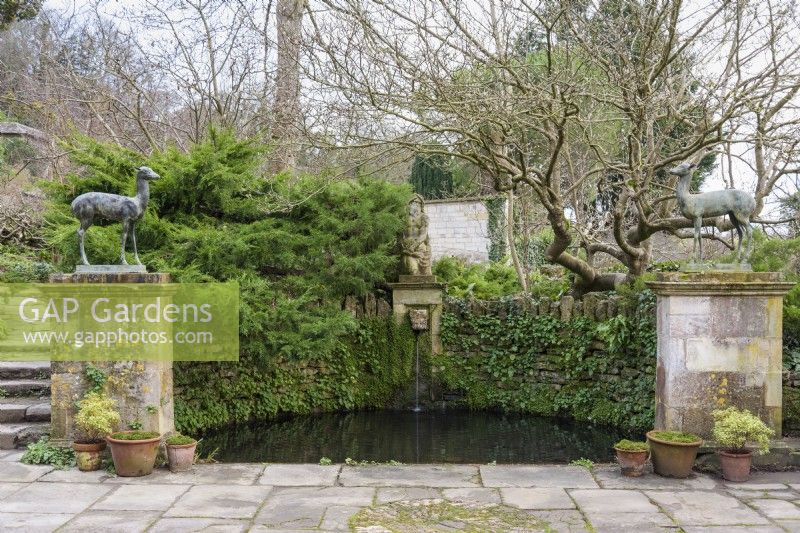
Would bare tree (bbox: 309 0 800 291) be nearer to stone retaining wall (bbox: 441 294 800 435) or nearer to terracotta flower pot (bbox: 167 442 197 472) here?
stone retaining wall (bbox: 441 294 800 435)

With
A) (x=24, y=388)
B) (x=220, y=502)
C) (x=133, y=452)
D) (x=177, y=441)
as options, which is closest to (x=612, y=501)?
(x=220, y=502)

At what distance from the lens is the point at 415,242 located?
29.8ft

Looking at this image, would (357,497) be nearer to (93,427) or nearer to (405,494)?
(405,494)

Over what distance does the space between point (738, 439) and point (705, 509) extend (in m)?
0.88

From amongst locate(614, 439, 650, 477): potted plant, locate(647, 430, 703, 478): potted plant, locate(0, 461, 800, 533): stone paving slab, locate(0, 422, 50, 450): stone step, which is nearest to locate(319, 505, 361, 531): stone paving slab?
locate(0, 461, 800, 533): stone paving slab

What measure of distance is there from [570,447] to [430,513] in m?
3.39

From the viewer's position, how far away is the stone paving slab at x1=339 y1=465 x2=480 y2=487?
15.4 feet

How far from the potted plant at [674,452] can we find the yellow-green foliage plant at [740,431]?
6.9 inches

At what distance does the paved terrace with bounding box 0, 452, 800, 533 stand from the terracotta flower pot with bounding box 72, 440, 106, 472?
8 cm

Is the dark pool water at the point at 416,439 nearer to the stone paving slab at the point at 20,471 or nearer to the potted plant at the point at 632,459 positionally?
the potted plant at the point at 632,459

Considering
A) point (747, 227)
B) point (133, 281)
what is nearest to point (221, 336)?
point (133, 281)

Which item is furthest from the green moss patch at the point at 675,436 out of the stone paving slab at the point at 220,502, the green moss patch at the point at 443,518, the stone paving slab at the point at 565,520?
the stone paving slab at the point at 220,502

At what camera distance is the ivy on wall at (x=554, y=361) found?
7586 millimetres

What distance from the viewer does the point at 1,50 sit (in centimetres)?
1597
